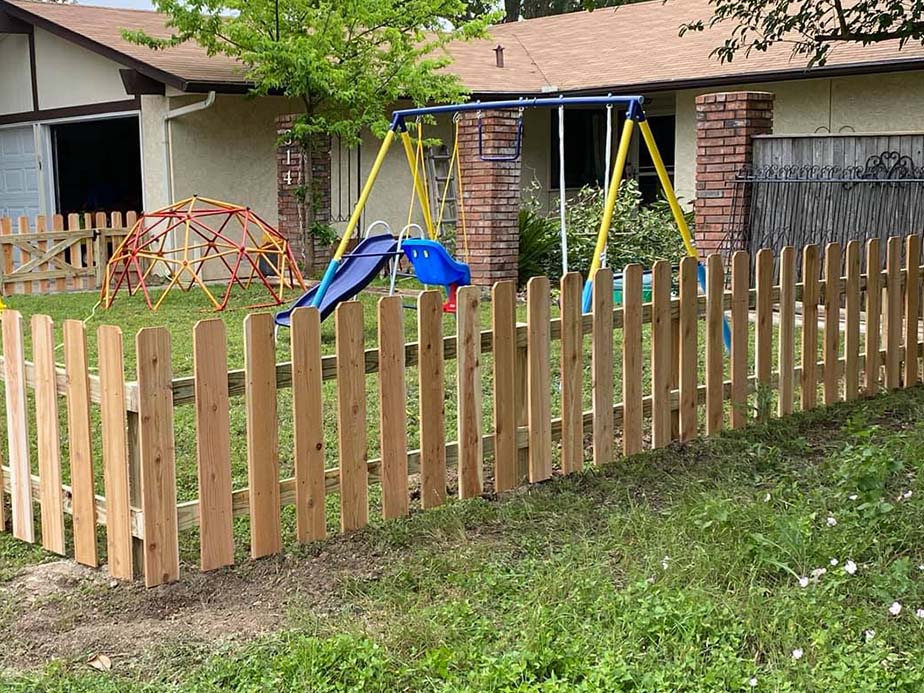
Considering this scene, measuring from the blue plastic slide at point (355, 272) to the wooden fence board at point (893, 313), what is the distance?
13.3ft

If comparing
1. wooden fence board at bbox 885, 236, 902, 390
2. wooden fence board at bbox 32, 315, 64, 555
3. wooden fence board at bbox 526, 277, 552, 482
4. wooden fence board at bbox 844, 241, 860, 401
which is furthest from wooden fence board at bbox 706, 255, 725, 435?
wooden fence board at bbox 32, 315, 64, 555

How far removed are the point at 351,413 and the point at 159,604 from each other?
1038 mm

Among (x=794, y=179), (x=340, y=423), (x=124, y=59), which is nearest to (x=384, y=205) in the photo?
(x=124, y=59)

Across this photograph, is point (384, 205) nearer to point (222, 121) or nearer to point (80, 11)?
point (222, 121)

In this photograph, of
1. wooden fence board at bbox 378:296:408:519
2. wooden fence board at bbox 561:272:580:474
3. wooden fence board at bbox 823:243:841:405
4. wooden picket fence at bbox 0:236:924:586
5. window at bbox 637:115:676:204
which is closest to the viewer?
wooden picket fence at bbox 0:236:924:586

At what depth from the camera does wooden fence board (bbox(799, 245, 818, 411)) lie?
657 cm

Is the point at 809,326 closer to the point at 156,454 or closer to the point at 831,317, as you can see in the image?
the point at 831,317

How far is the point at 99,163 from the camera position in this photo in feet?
70.9

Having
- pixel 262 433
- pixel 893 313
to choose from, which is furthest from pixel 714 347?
pixel 262 433

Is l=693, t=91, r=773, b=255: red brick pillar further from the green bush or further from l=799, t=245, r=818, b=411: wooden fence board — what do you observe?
l=799, t=245, r=818, b=411: wooden fence board

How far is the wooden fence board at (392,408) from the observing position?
470cm

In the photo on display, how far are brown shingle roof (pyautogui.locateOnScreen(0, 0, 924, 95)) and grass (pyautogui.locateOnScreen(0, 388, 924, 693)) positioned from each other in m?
10.4

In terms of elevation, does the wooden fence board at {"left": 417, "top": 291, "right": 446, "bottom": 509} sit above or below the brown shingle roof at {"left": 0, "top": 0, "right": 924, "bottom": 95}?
below

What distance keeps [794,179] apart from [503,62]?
1001cm
